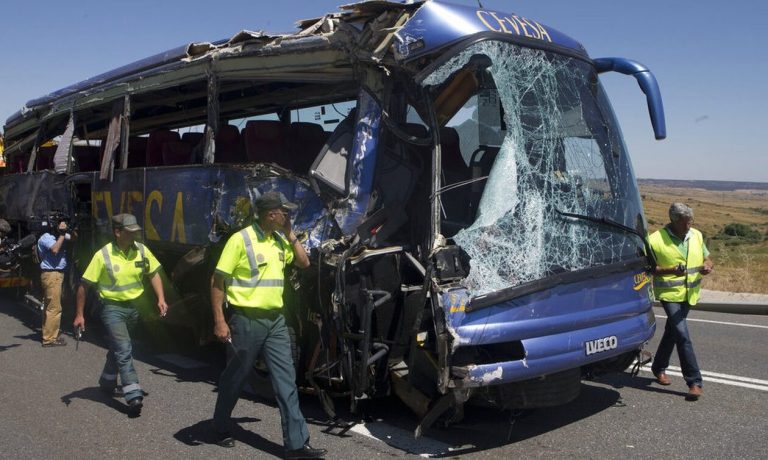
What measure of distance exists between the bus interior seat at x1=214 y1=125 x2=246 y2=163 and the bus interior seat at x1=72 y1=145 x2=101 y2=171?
124 inches

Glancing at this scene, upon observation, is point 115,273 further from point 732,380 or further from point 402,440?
point 732,380

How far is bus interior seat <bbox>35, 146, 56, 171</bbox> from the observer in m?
11.3

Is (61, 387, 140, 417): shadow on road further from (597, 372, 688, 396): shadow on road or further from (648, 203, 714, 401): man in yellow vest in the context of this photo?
(648, 203, 714, 401): man in yellow vest

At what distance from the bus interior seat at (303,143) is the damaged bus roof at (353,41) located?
3.45ft

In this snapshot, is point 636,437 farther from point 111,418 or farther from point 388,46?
point 111,418

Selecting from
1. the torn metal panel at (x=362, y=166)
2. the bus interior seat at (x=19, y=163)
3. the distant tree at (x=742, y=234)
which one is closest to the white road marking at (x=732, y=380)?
the torn metal panel at (x=362, y=166)

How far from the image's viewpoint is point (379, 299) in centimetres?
517

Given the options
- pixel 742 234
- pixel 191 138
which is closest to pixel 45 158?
pixel 191 138

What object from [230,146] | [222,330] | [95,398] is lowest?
[95,398]

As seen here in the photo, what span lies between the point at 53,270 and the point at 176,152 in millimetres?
2195

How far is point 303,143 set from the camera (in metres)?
7.79

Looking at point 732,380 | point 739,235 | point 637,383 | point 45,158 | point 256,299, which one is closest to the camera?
point 256,299

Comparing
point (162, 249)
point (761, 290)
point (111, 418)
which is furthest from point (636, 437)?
point (761, 290)

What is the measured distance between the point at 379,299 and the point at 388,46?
176cm
